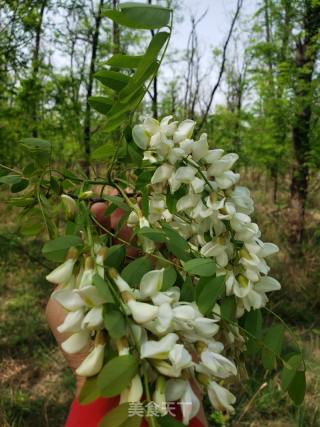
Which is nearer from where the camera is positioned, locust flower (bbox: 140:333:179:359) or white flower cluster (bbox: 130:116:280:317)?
locust flower (bbox: 140:333:179:359)

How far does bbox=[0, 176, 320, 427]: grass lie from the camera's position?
1.56 meters

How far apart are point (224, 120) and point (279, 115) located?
3.19 m

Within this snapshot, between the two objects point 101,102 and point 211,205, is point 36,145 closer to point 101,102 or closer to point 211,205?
point 101,102

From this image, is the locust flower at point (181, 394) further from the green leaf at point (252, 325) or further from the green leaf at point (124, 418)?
the green leaf at point (252, 325)

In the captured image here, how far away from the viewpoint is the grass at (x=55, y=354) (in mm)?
1560

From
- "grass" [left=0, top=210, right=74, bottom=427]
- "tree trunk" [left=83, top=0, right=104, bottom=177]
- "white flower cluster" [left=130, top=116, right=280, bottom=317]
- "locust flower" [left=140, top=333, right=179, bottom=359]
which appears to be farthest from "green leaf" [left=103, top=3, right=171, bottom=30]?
"tree trunk" [left=83, top=0, right=104, bottom=177]

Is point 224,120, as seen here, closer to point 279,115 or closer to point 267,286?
point 279,115

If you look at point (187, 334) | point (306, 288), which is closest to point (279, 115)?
point (306, 288)

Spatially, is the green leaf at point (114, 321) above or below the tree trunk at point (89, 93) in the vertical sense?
below

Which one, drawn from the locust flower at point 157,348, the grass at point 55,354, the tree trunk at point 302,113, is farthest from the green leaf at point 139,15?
the tree trunk at point 302,113

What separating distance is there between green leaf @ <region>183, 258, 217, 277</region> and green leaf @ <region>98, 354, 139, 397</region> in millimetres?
120

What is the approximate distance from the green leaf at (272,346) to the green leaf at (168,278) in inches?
4.8

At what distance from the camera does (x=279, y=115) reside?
9.57 ft

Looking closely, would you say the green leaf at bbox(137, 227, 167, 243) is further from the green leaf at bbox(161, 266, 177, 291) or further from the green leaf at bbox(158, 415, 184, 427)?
the green leaf at bbox(158, 415, 184, 427)
